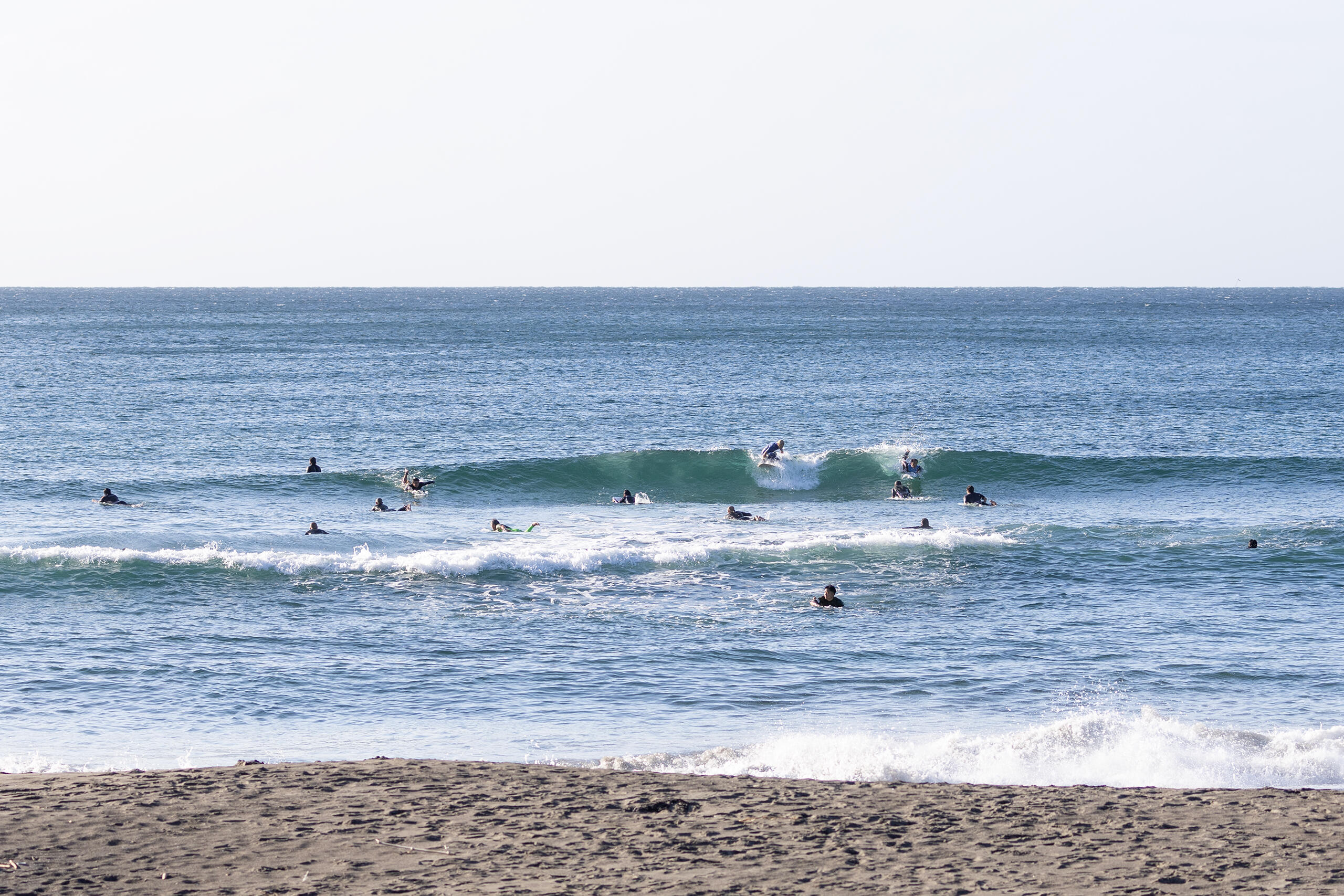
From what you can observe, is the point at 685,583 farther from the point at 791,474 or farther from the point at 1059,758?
the point at 791,474

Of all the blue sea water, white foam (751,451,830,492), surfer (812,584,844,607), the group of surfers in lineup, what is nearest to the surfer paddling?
the group of surfers in lineup

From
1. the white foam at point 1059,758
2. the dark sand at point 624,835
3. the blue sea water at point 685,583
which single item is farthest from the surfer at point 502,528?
the dark sand at point 624,835

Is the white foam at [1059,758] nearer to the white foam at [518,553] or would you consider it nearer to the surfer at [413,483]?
the white foam at [518,553]

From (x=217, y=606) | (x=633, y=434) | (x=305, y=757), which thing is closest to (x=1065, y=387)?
(x=633, y=434)

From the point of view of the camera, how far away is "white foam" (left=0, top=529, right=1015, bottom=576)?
76.1ft

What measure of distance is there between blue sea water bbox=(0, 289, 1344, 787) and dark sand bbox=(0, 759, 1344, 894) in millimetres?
1381

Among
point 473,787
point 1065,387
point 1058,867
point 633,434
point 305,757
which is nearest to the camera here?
point 1058,867

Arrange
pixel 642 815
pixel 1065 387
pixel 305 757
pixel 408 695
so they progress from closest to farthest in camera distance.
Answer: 1. pixel 642 815
2. pixel 305 757
3. pixel 408 695
4. pixel 1065 387

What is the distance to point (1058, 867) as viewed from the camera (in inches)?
370

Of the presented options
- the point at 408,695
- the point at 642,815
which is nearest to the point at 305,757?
the point at 408,695

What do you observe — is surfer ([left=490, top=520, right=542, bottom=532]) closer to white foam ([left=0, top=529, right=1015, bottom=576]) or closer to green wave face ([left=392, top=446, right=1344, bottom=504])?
white foam ([left=0, top=529, right=1015, bottom=576])

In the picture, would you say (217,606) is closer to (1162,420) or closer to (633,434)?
(633,434)

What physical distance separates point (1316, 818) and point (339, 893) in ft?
28.6

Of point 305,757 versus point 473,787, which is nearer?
point 473,787
